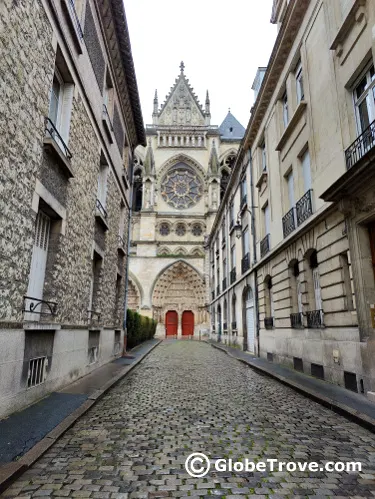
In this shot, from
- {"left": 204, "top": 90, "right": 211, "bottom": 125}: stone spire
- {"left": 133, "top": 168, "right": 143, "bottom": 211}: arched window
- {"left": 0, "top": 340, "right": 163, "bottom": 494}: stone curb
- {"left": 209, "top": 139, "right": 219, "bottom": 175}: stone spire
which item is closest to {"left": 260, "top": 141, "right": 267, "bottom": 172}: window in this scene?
{"left": 0, "top": 340, "right": 163, "bottom": 494}: stone curb

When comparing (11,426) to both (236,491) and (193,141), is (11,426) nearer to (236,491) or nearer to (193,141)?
(236,491)

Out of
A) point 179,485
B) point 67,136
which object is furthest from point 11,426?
point 67,136

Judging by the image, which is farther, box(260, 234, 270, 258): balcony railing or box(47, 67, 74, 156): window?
→ box(260, 234, 270, 258): balcony railing

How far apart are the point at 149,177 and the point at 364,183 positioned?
105 feet

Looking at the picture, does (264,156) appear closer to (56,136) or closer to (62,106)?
(62,106)

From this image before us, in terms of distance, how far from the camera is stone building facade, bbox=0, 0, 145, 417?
14.4 ft

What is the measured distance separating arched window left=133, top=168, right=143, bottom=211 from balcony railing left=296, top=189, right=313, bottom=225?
3072 cm

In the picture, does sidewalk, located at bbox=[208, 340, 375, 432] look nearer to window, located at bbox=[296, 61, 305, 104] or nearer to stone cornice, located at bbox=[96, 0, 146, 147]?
window, located at bbox=[296, 61, 305, 104]

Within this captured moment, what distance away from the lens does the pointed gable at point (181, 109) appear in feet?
132

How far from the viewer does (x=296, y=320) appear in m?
9.38

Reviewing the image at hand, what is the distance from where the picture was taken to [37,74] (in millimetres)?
5109

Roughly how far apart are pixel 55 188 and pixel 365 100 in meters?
6.25

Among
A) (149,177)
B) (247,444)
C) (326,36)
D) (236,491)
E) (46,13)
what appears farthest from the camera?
(149,177)

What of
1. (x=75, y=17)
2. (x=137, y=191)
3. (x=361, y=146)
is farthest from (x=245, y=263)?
(x=137, y=191)
